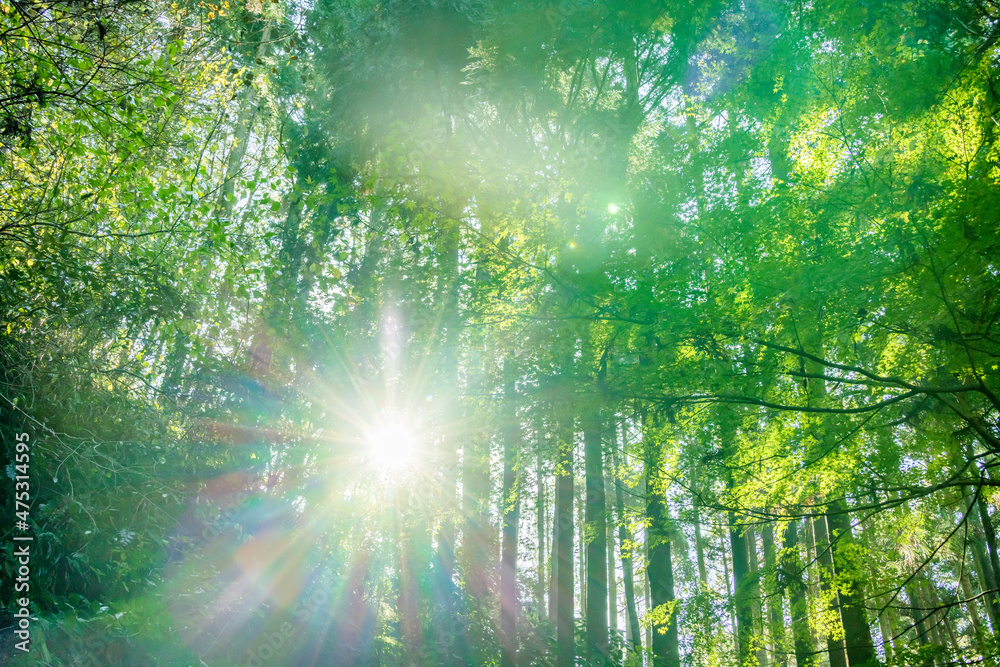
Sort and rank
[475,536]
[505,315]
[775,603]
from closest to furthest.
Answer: [505,315]
[775,603]
[475,536]

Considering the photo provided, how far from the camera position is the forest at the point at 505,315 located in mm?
4047

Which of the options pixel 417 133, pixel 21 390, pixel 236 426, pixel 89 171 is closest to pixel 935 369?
pixel 417 133

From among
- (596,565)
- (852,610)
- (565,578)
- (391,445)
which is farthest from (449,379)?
(852,610)

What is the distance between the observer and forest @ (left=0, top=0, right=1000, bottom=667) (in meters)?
4.05

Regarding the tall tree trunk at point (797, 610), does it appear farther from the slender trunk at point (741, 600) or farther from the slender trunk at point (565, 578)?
the slender trunk at point (565, 578)

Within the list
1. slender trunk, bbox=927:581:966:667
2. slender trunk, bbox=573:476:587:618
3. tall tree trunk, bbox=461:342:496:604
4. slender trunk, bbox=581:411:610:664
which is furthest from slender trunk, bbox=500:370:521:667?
slender trunk, bbox=573:476:587:618

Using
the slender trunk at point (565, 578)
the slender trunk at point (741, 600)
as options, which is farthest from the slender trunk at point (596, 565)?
the slender trunk at point (741, 600)

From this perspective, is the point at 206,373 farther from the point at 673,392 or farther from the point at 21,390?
the point at 673,392

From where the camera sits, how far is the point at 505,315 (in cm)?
518

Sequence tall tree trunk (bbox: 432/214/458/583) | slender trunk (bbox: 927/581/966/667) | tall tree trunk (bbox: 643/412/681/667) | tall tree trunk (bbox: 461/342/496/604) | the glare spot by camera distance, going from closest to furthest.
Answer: slender trunk (bbox: 927/581/966/667) < tall tree trunk (bbox: 432/214/458/583) < tall tree trunk (bbox: 643/412/681/667) < the glare spot < tall tree trunk (bbox: 461/342/496/604)

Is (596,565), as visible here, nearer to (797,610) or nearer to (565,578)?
(565,578)

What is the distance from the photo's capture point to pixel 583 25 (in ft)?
21.3

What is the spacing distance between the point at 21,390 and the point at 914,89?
337 inches

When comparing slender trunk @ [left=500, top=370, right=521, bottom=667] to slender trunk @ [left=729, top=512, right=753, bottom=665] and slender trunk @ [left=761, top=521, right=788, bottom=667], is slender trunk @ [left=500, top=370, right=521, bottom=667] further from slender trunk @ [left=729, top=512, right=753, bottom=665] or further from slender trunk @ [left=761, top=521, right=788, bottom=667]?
slender trunk @ [left=761, top=521, right=788, bottom=667]
